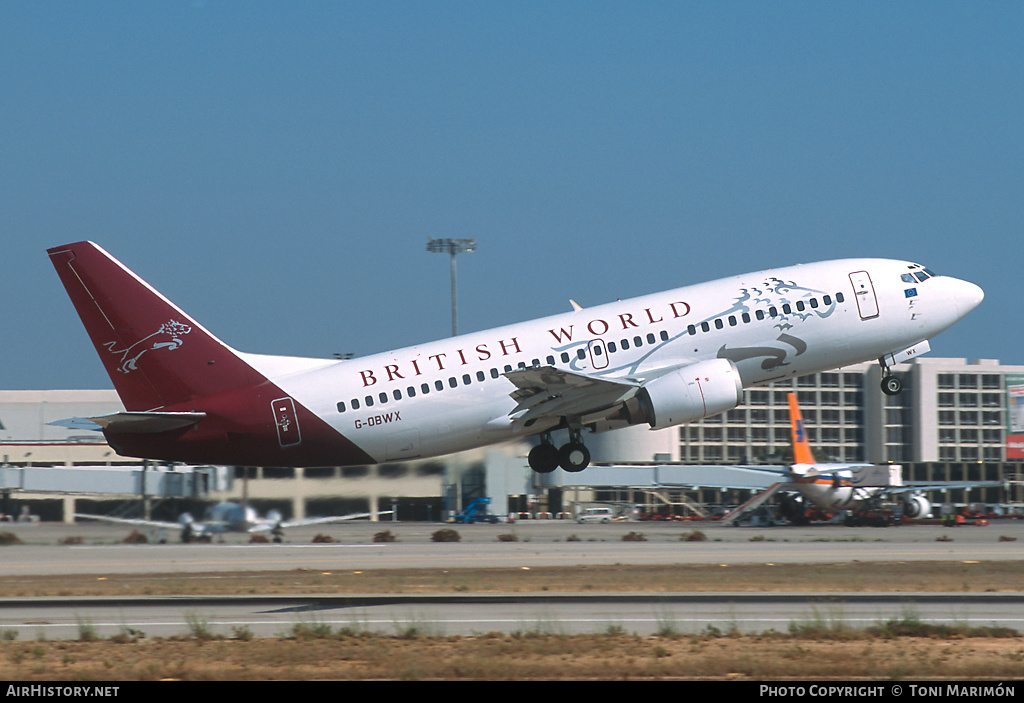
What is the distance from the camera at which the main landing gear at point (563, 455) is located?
40.4 metres

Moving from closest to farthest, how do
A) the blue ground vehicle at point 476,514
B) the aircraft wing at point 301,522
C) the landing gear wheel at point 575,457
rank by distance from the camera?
1. the landing gear wheel at point 575,457
2. the aircraft wing at point 301,522
3. the blue ground vehicle at point 476,514

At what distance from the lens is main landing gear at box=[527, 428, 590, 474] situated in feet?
132

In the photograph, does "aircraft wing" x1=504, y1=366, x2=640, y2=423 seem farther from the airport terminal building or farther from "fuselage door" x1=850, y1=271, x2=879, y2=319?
the airport terminal building

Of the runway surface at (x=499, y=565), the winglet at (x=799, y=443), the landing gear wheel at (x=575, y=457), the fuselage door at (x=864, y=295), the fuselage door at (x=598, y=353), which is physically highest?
Result: the fuselage door at (x=864, y=295)

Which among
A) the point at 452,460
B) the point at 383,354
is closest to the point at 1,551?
the point at 452,460

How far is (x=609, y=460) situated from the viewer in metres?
120

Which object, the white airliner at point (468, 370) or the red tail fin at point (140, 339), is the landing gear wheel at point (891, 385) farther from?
the red tail fin at point (140, 339)

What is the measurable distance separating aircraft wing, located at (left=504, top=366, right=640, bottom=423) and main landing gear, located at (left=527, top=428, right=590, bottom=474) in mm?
1141

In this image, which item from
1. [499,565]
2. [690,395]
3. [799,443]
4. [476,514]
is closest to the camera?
[690,395]

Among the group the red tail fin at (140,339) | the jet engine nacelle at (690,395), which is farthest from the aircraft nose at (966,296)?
the red tail fin at (140,339)

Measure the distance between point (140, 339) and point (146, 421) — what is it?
3374 mm

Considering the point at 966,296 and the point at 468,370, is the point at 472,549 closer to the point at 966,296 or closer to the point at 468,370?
the point at 468,370

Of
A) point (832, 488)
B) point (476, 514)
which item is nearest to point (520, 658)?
point (476, 514)

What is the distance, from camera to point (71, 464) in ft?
288
